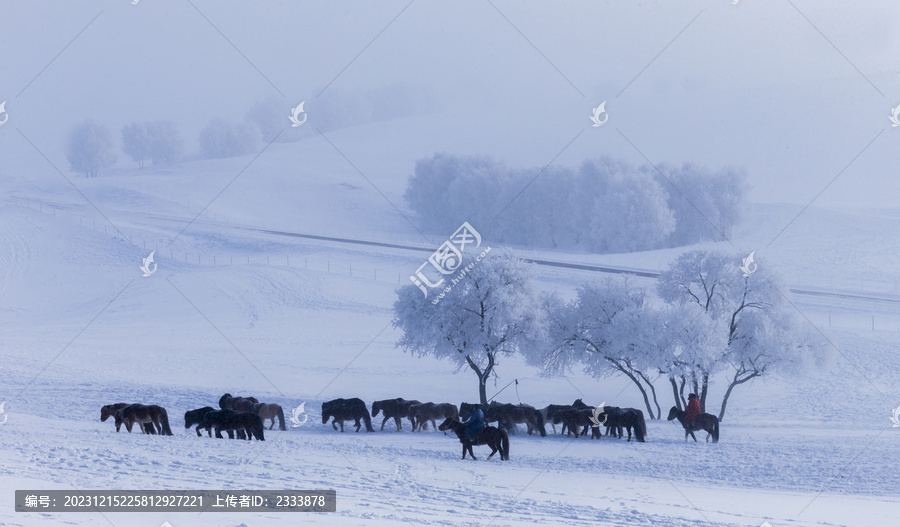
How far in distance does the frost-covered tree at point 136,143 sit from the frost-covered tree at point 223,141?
13412mm

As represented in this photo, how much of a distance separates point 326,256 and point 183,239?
732 inches

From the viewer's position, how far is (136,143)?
177 m

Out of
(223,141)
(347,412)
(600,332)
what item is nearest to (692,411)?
(600,332)

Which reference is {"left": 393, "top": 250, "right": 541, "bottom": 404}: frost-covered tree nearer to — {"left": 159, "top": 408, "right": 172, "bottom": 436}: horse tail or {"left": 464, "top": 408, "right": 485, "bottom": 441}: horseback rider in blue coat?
{"left": 464, "top": 408, "right": 485, "bottom": 441}: horseback rider in blue coat

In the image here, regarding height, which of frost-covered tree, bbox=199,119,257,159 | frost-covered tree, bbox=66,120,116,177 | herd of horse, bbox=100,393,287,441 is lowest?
herd of horse, bbox=100,393,287,441

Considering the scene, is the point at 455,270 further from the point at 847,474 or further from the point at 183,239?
the point at 183,239

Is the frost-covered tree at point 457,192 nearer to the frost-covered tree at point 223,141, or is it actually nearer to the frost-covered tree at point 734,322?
the frost-covered tree at point 223,141

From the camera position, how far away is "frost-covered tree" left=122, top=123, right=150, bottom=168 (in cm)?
17612

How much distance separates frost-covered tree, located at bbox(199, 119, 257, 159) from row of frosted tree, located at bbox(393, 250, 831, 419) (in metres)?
161

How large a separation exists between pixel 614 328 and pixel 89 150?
152 metres

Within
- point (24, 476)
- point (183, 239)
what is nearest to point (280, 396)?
point (24, 476)

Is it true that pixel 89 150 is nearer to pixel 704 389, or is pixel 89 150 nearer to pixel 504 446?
pixel 704 389

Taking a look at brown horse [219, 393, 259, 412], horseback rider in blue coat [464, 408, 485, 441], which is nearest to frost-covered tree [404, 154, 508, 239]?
brown horse [219, 393, 259, 412]

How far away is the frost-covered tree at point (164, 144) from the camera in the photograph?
7032 inches
